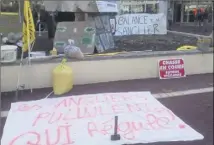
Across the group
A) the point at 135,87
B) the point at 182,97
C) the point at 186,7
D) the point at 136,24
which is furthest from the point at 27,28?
the point at 186,7

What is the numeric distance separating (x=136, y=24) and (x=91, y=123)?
4270 mm

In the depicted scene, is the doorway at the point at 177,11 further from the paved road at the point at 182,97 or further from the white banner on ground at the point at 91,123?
the white banner on ground at the point at 91,123

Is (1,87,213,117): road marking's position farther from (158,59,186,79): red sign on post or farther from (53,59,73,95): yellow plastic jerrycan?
(53,59,73,95): yellow plastic jerrycan

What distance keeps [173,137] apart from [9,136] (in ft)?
5.46

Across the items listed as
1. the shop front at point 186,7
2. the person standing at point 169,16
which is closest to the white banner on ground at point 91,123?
the person standing at point 169,16

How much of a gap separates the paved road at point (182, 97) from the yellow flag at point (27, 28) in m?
0.88

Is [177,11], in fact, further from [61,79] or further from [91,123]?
[91,123]

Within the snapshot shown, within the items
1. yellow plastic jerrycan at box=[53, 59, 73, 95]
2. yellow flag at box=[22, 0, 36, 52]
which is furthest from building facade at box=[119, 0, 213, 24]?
yellow flag at box=[22, 0, 36, 52]

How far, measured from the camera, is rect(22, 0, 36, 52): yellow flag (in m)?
4.95

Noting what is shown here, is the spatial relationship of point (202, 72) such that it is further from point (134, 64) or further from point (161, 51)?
point (134, 64)

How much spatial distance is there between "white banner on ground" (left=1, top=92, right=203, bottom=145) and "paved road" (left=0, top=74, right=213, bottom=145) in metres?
0.35

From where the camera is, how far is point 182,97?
5336 millimetres

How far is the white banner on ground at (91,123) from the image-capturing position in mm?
3053

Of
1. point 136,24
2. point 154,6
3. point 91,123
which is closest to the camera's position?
point 91,123
